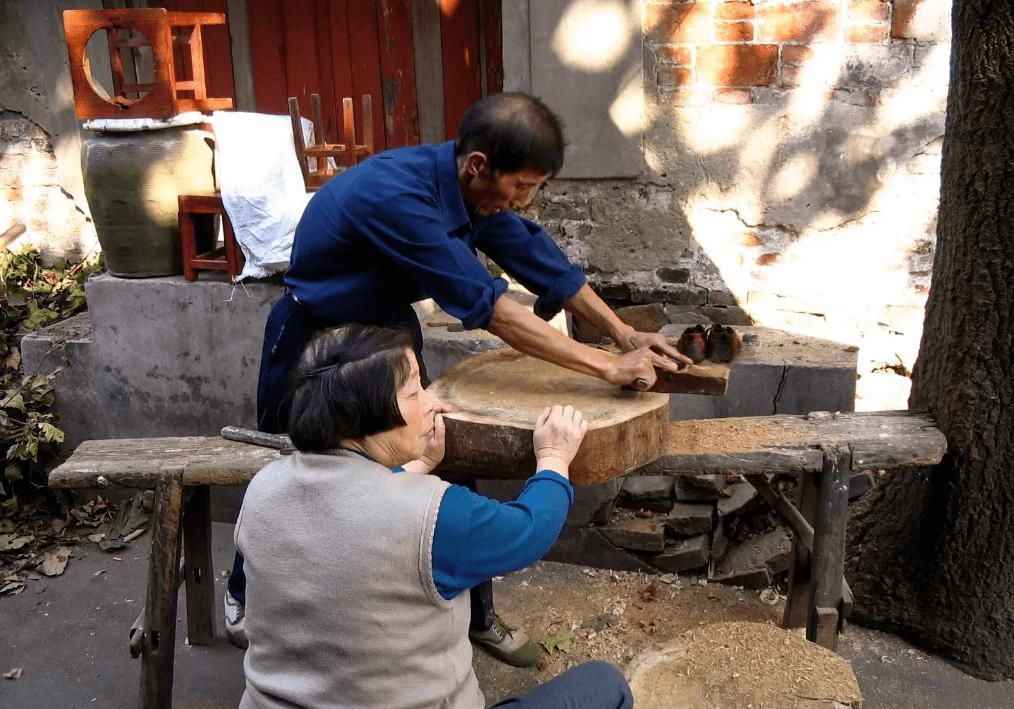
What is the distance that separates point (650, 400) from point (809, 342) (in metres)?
1.85

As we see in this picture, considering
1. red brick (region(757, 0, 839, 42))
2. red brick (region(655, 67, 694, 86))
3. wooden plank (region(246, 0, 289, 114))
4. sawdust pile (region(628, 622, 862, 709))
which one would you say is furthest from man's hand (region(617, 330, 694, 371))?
wooden plank (region(246, 0, 289, 114))

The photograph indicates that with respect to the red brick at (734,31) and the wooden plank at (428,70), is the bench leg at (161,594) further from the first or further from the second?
the wooden plank at (428,70)

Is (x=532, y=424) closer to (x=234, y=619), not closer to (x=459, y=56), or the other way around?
(x=234, y=619)

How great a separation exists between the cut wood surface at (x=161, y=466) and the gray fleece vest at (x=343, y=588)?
1141mm

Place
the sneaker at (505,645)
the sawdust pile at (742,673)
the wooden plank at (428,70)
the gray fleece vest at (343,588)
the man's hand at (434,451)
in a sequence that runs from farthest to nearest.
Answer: the wooden plank at (428,70) < the sneaker at (505,645) < the sawdust pile at (742,673) < the man's hand at (434,451) < the gray fleece vest at (343,588)

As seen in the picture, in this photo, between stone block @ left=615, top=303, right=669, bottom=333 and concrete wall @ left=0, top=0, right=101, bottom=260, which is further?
concrete wall @ left=0, top=0, right=101, bottom=260

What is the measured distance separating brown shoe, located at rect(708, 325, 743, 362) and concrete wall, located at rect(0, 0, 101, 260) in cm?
406

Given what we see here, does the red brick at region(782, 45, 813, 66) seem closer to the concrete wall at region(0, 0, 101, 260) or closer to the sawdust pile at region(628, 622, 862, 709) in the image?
the sawdust pile at region(628, 622, 862, 709)

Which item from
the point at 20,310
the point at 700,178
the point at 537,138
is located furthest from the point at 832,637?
the point at 20,310

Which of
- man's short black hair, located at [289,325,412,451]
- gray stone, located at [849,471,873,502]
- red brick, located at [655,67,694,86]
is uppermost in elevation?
red brick, located at [655,67,694,86]

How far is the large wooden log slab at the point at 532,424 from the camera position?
2.41m

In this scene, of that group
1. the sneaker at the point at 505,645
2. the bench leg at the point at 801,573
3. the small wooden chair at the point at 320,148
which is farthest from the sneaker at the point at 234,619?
the bench leg at the point at 801,573

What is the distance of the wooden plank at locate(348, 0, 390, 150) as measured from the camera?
5184mm

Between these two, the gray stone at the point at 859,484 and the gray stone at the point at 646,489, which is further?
the gray stone at the point at 646,489
